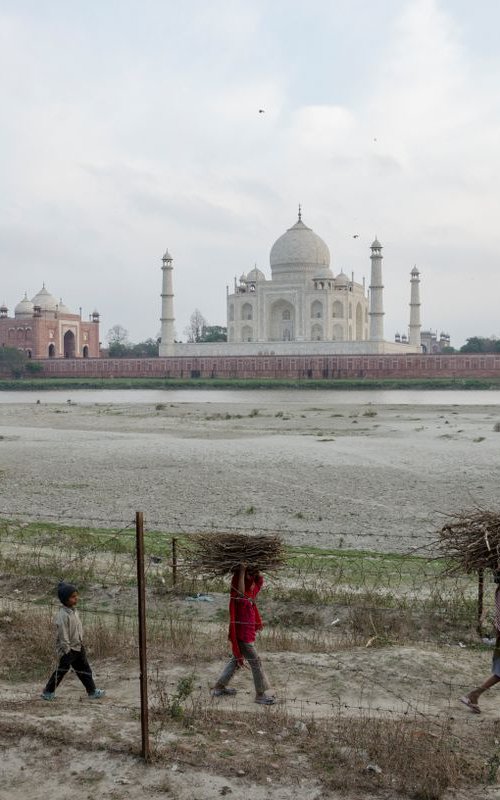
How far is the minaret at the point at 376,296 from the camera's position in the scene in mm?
48938

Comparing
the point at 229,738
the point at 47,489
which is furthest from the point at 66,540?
the point at 229,738

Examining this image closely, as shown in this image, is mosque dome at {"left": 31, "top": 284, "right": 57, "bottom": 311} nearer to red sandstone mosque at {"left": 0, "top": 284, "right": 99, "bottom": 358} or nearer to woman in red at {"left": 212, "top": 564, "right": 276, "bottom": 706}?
red sandstone mosque at {"left": 0, "top": 284, "right": 99, "bottom": 358}

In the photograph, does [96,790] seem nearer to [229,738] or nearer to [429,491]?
[229,738]

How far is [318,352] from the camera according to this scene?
48.6 m

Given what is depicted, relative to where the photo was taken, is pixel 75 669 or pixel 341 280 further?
pixel 341 280

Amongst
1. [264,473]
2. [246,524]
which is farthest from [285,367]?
[246,524]

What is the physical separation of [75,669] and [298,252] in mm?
52630

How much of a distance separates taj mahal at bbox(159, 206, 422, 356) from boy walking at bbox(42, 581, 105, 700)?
44.7 metres

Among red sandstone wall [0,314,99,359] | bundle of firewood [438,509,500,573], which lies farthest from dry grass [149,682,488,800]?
red sandstone wall [0,314,99,359]

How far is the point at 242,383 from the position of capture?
44375mm

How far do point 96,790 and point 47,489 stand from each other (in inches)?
308

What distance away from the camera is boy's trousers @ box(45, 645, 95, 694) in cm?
412

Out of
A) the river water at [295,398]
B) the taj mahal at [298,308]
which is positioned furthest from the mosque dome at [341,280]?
the river water at [295,398]

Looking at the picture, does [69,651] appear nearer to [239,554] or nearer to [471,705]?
[239,554]
